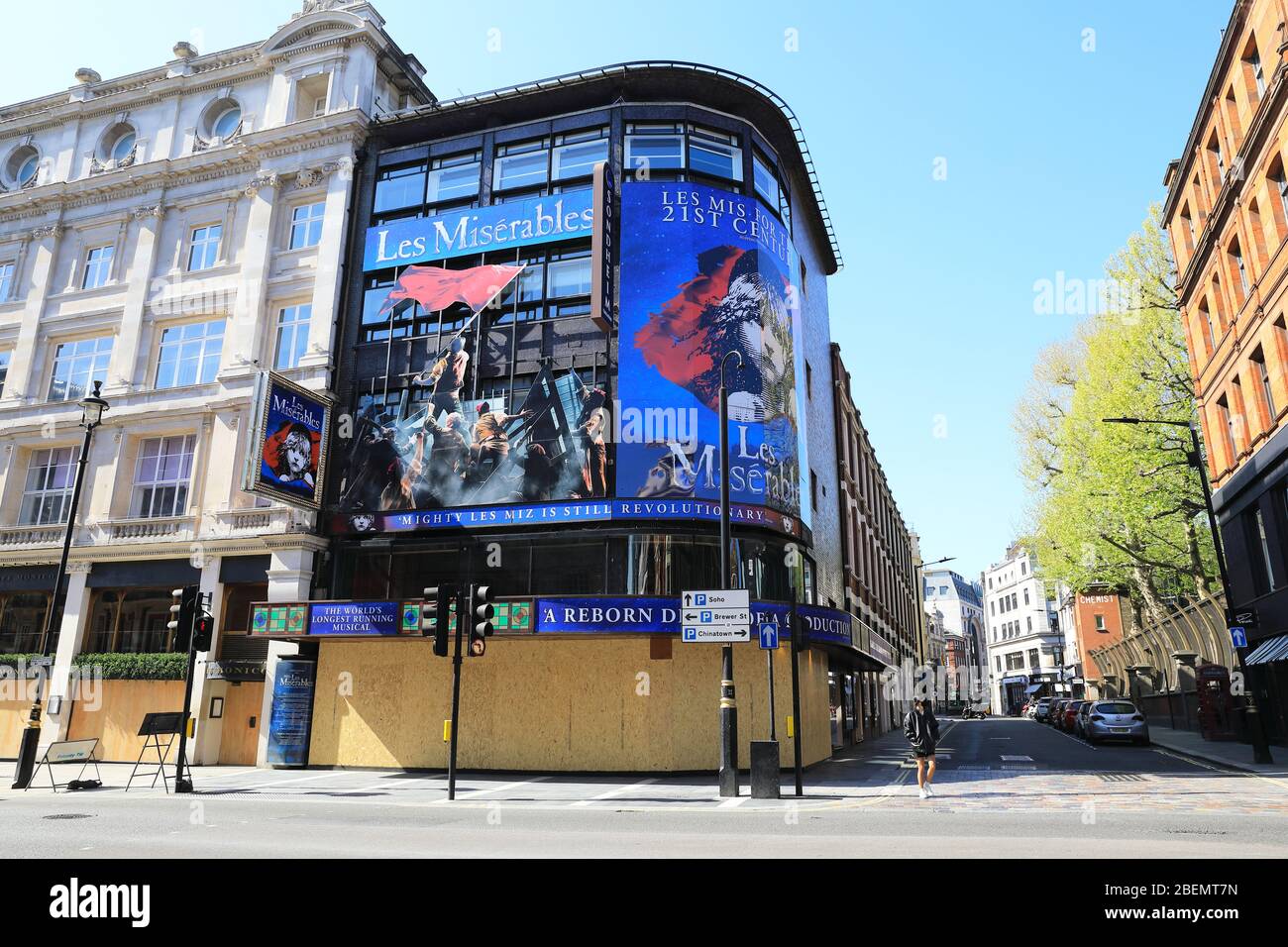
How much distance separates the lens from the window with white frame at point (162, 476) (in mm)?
28109

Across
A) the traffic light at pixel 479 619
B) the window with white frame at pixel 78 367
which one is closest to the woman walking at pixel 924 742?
the traffic light at pixel 479 619

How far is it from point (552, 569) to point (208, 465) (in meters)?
13.0

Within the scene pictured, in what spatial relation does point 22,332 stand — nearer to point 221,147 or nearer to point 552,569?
point 221,147

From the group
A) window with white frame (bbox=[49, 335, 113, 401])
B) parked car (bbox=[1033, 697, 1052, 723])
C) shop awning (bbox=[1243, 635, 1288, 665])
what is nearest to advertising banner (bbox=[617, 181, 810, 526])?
shop awning (bbox=[1243, 635, 1288, 665])

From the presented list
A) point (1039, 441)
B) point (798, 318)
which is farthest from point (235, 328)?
point (1039, 441)

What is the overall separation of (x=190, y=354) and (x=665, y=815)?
2482 centimetres

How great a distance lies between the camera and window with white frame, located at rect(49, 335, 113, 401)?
30.8 m

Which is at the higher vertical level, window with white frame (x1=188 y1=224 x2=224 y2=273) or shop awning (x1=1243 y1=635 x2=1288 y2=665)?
window with white frame (x1=188 y1=224 x2=224 y2=273)

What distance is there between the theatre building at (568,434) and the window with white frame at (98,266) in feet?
36.8

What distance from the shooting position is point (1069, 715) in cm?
4222

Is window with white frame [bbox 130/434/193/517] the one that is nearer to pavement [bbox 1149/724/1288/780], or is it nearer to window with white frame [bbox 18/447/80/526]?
window with white frame [bbox 18/447/80/526]

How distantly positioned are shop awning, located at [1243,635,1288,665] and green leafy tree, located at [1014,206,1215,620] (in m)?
7.19

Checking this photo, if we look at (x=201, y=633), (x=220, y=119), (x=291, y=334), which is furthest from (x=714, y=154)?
(x=201, y=633)

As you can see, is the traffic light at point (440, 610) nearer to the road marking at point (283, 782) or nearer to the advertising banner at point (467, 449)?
the road marking at point (283, 782)
